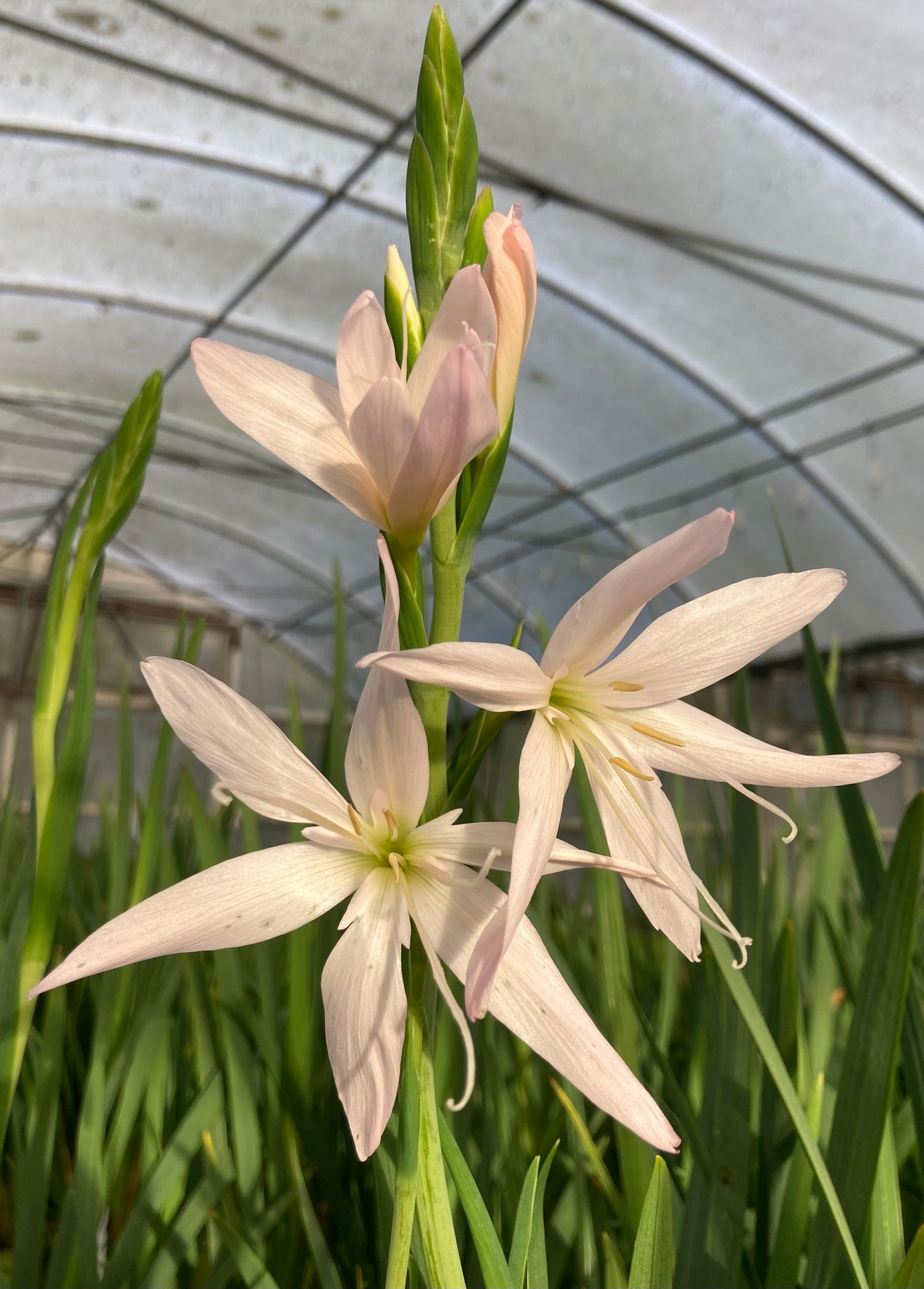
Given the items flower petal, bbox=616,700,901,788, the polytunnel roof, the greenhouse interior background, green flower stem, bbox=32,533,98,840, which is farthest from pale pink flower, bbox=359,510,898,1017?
the polytunnel roof

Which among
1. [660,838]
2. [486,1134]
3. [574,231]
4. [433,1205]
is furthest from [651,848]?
[574,231]

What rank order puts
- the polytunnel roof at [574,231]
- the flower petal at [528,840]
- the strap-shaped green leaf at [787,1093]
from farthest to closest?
the polytunnel roof at [574,231] → the strap-shaped green leaf at [787,1093] → the flower petal at [528,840]

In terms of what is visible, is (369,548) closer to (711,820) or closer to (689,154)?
(689,154)

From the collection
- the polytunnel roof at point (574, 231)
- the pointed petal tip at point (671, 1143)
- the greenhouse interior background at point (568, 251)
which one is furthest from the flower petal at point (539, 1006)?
the polytunnel roof at point (574, 231)

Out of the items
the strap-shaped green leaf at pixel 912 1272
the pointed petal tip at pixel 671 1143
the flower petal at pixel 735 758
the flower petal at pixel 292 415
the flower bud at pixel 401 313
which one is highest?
the flower bud at pixel 401 313

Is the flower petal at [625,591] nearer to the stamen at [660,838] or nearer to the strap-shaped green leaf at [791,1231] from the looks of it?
the stamen at [660,838]

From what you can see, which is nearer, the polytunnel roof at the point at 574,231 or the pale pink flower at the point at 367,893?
the pale pink flower at the point at 367,893

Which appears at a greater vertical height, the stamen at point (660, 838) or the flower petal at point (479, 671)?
the flower petal at point (479, 671)
